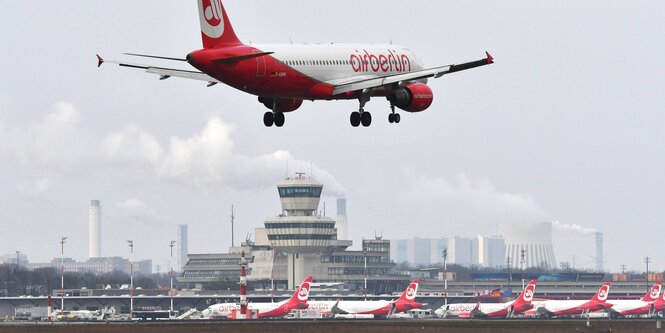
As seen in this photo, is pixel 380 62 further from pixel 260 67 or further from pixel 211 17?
pixel 211 17

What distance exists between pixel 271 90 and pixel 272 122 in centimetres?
604

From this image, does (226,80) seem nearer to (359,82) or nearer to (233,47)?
(233,47)

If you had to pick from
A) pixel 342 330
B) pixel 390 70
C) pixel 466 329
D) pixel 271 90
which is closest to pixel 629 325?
pixel 466 329

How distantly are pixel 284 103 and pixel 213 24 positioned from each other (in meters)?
9.59

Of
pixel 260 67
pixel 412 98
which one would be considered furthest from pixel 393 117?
pixel 260 67

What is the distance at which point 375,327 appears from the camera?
127750mm

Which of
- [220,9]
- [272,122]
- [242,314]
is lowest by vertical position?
[242,314]

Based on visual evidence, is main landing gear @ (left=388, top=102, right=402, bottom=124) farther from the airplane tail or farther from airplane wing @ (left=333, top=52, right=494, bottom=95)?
the airplane tail

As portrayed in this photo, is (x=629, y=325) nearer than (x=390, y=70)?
No

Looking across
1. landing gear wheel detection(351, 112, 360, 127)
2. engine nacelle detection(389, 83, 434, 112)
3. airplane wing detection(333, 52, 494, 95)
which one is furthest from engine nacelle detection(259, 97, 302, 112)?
engine nacelle detection(389, 83, 434, 112)

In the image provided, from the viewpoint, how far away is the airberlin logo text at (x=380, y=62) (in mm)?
100750

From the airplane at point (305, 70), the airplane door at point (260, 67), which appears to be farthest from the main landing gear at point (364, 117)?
the airplane door at point (260, 67)

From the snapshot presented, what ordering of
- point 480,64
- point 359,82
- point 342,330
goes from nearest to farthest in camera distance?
point 480,64 → point 359,82 → point 342,330

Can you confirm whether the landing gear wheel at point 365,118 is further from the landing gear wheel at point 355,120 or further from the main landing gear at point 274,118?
the main landing gear at point 274,118
